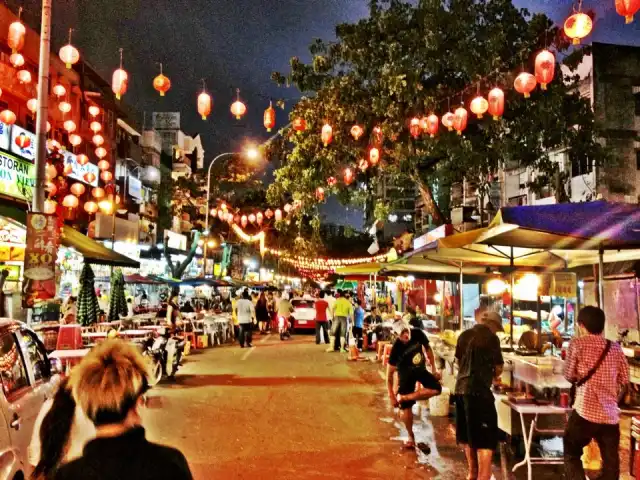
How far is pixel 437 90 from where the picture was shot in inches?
680

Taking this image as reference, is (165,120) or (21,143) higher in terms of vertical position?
(165,120)

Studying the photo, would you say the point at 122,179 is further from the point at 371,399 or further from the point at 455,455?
the point at 455,455

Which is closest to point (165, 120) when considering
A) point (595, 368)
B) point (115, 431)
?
point (595, 368)

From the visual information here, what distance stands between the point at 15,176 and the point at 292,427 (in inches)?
557

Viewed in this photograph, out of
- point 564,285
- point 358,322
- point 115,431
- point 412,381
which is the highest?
point 564,285

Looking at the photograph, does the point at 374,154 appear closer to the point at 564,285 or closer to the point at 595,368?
the point at 564,285

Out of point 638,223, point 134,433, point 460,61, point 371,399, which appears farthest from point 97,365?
point 460,61

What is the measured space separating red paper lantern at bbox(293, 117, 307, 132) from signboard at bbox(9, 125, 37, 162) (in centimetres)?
811

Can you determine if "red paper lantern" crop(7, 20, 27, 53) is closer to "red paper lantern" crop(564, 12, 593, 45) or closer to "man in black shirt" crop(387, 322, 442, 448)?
"man in black shirt" crop(387, 322, 442, 448)

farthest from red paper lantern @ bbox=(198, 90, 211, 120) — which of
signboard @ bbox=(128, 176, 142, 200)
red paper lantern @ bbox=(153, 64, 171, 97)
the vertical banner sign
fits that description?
signboard @ bbox=(128, 176, 142, 200)

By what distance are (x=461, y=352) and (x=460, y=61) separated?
11859 millimetres

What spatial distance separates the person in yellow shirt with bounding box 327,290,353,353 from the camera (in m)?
19.6

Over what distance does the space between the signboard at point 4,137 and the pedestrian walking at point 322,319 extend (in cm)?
1133

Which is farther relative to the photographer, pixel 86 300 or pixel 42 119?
pixel 86 300
